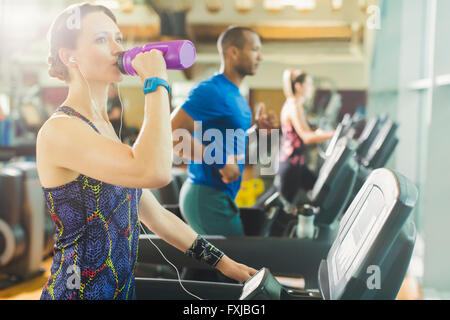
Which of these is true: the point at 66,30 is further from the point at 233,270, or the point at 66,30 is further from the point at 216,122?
the point at 216,122

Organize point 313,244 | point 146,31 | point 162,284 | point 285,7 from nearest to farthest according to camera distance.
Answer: point 162,284 → point 313,244 → point 146,31 → point 285,7

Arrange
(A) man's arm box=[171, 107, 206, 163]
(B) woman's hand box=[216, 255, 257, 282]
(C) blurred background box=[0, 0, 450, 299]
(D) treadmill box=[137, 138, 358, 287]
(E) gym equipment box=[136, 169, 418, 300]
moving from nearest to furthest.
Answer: (E) gym equipment box=[136, 169, 418, 300] → (B) woman's hand box=[216, 255, 257, 282] → (D) treadmill box=[137, 138, 358, 287] → (A) man's arm box=[171, 107, 206, 163] → (C) blurred background box=[0, 0, 450, 299]

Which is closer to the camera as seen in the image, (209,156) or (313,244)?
(313,244)

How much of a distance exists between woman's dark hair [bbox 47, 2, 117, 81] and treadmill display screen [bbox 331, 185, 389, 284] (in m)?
0.55

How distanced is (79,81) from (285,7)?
25.2 feet

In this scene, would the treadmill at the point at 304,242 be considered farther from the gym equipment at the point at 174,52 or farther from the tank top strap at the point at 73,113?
the gym equipment at the point at 174,52

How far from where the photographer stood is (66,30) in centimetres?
77

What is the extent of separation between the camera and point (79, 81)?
0.79m

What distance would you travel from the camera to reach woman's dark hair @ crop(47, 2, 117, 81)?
76 cm

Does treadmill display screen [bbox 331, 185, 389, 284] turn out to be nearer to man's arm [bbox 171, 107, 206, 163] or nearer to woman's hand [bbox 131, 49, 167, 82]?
woman's hand [bbox 131, 49, 167, 82]

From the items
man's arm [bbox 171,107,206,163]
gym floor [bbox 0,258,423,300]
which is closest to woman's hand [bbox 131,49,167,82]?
man's arm [bbox 171,107,206,163]

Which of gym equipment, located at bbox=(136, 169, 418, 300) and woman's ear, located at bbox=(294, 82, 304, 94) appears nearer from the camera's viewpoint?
gym equipment, located at bbox=(136, 169, 418, 300)

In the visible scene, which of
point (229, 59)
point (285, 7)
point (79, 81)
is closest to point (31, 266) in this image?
point (229, 59)
